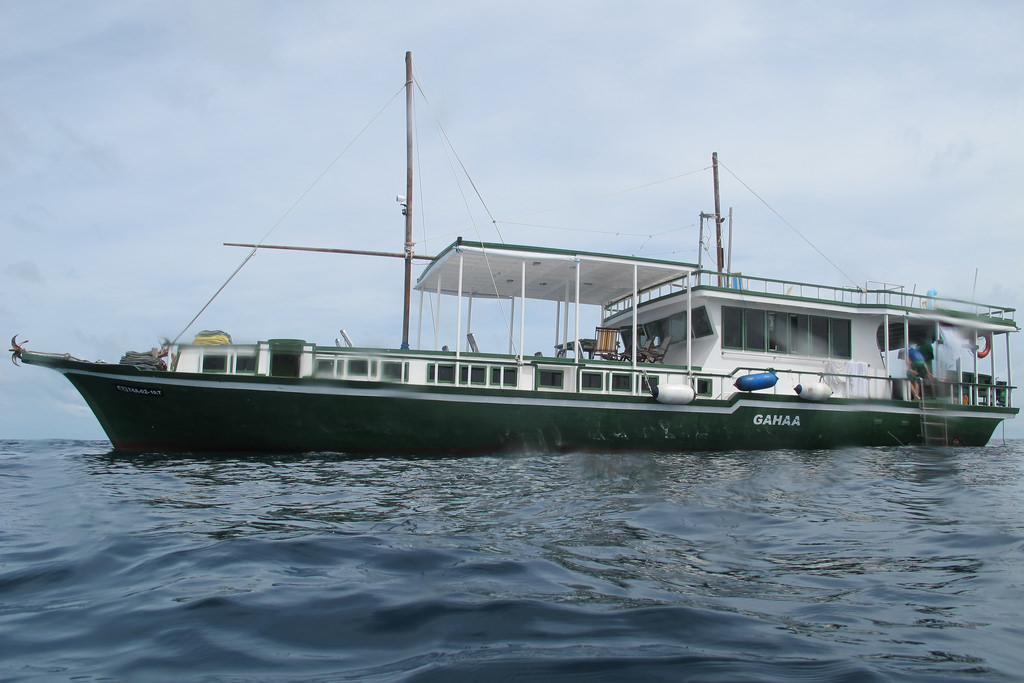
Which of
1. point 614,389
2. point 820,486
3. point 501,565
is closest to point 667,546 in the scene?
point 501,565

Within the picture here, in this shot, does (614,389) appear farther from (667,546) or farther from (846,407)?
(667,546)

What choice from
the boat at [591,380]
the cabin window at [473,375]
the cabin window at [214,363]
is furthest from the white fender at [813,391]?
the cabin window at [214,363]

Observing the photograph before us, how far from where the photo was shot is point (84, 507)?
22.2 ft

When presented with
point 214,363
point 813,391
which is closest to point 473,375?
point 214,363

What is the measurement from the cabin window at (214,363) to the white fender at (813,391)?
41.3 ft

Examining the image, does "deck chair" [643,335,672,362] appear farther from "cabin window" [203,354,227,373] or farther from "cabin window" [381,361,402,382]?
"cabin window" [203,354,227,373]

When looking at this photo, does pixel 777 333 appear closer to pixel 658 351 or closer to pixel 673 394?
pixel 658 351

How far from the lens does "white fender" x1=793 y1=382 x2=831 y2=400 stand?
611 inches

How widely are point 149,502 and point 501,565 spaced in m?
4.55

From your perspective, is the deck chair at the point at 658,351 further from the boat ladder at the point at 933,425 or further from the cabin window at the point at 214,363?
the cabin window at the point at 214,363

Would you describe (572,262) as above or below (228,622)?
above

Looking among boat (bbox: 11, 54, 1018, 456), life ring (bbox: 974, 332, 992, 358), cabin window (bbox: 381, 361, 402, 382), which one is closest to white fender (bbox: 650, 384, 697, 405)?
boat (bbox: 11, 54, 1018, 456)

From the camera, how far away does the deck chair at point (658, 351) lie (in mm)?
17156

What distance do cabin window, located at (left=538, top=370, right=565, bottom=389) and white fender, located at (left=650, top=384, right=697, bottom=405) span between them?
2038mm
